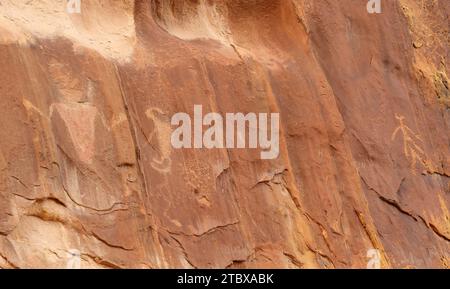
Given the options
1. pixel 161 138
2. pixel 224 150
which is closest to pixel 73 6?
pixel 161 138

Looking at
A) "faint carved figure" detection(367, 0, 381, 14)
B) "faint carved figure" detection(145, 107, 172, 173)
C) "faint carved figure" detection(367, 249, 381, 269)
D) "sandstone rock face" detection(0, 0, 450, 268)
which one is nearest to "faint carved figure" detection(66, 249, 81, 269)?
"sandstone rock face" detection(0, 0, 450, 268)

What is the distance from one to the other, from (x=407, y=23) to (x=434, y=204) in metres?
1.74

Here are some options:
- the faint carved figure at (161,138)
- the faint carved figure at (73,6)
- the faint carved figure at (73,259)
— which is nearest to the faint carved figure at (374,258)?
the faint carved figure at (161,138)

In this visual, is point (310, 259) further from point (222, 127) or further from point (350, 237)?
point (222, 127)

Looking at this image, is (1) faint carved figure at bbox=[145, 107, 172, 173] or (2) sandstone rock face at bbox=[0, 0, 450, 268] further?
(1) faint carved figure at bbox=[145, 107, 172, 173]

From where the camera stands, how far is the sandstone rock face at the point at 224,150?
623 cm

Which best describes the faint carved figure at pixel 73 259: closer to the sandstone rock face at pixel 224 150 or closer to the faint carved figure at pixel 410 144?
the sandstone rock face at pixel 224 150

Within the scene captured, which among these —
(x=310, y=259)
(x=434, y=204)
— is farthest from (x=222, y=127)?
(x=434, y=204)

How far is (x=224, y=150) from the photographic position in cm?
697

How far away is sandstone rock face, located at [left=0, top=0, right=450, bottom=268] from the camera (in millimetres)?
6234

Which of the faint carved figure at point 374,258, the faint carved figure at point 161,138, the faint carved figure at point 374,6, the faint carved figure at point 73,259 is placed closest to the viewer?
the faint carved figure at point 73,259

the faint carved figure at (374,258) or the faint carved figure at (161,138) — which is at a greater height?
the faint carved figure at (161,138)

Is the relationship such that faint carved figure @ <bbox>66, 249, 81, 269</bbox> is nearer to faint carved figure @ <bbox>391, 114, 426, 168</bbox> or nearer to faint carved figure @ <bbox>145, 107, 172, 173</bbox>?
faint carved figure @ <bbox>145, 107, 172, 173</bbox>

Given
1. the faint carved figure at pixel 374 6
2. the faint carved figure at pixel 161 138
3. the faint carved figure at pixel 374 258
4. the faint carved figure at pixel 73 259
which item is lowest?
the faint carved figure at pixel 73 259
